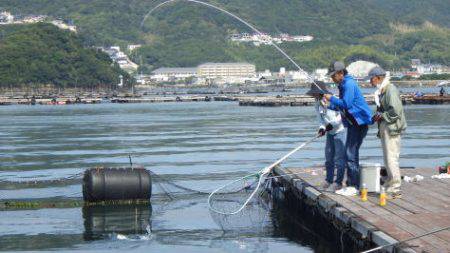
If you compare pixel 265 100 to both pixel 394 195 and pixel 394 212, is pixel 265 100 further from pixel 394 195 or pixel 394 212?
pixel 394 212

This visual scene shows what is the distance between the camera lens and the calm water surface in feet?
53.9

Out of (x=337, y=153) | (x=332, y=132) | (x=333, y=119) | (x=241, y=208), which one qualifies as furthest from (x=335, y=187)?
(x=241, y=208)

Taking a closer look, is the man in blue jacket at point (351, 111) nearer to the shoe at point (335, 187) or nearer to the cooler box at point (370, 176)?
the cooler box at point (370, 176)

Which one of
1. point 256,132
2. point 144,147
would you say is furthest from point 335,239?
point 256,132

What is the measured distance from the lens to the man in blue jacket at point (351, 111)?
15469 mm

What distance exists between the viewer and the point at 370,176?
51.0 ft

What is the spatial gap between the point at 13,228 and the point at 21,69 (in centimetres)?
17516

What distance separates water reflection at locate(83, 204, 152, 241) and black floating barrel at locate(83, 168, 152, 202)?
0.80 feet

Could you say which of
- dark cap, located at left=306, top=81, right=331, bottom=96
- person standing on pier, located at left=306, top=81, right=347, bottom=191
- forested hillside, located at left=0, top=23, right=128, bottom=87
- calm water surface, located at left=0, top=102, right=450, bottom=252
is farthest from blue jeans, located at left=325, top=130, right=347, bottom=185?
forested hillside, located at left=0, top=23, right=128, bottom=87

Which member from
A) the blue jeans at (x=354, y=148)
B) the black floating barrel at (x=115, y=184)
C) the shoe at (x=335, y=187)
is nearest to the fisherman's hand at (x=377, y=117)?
the blue jeans at (x=354, y=148)

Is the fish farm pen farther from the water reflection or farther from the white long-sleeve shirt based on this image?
the white long-sleeve shirt

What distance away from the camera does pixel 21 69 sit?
189 m

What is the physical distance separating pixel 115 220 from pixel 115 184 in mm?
1259

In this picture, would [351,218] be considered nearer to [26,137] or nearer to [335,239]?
[335,239]
